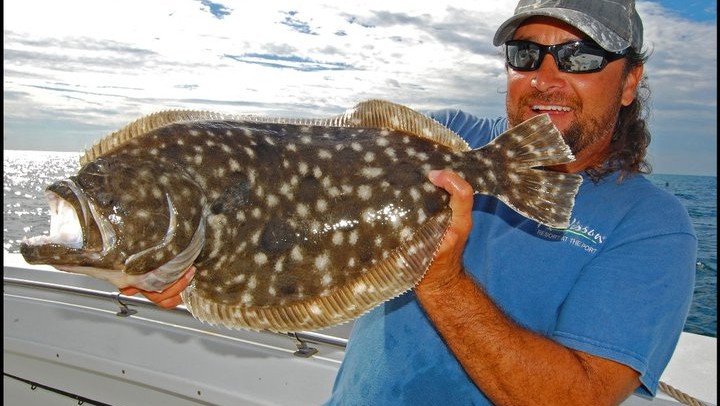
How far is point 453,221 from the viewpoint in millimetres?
2434

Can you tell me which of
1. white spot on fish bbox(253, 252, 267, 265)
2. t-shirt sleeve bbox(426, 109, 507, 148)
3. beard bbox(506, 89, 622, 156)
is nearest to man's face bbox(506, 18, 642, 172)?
beard bbox(506, 89, 622, 156)

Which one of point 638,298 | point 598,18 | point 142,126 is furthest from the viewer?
point 598,18

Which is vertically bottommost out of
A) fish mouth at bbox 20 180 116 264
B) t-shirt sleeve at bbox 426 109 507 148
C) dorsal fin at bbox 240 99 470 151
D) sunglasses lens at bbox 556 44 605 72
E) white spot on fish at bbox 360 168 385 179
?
fish mouth at bbox 20 180 116 264

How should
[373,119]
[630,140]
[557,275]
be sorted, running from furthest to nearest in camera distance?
[630,140] → [557,275] → [373,119]

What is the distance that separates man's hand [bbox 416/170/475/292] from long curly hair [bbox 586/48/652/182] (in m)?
1.06

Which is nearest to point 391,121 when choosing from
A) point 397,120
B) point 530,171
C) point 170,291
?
point 397,120

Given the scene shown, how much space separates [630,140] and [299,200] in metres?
1.97

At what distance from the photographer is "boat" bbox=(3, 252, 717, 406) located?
4285 mm

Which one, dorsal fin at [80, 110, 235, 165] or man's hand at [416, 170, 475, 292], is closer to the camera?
dorsal fin at [80, 110, 235, 165]

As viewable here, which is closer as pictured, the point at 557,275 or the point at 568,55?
the point at 557,275

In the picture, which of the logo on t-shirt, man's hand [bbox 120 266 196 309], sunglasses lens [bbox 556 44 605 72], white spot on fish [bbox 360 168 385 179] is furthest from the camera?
sunglasses lens [bbox 556 44 605 72]

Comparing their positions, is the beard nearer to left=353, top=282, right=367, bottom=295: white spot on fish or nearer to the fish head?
left=353, top=282, right=367, bottom=295: white spot on fish

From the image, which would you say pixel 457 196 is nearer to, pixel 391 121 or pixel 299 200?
pixel 391 121

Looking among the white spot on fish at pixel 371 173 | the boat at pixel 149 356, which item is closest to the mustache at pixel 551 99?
the white spot on fish at pixel 371 173
